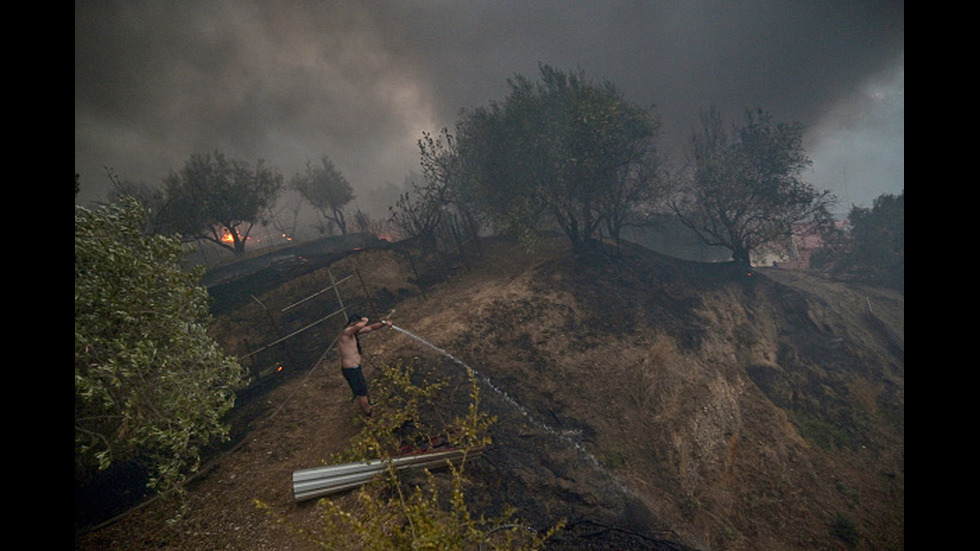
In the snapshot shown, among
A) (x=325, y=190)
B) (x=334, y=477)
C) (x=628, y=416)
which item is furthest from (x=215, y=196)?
(x=628, y=416)

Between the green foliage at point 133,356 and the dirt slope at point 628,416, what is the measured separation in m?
1.36

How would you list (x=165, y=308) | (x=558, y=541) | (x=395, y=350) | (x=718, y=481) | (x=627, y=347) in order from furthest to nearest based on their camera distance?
1. (x=627, y=347)
2. (x=395, y=350)
3. (x=718, y=481)
4. (x=165, y=308)
5. (x=558, y=541)

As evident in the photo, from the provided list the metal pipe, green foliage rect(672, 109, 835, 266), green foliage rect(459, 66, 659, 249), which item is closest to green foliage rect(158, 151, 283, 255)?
green foliage rect(459, 66, 659, 249)

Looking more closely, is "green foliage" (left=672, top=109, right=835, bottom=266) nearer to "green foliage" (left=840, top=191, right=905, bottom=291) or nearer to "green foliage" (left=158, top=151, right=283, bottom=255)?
"green foliage" (left=840, top=191, right=905, bottom=291)

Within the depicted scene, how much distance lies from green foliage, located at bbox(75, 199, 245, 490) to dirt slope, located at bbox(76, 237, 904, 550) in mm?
1355

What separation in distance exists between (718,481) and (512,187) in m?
20.6

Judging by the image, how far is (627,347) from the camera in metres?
15.5

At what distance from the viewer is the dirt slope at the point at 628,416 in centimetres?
682

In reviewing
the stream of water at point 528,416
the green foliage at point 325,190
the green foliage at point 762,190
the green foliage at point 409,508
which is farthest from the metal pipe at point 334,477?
the green foliage at point 325,190

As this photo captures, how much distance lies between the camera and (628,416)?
12047mm

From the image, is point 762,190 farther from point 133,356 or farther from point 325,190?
point 325,190

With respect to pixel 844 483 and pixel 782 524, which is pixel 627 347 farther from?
pixel 844 483

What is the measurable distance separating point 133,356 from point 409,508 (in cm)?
555

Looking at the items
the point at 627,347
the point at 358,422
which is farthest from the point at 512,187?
the point at 358,422
